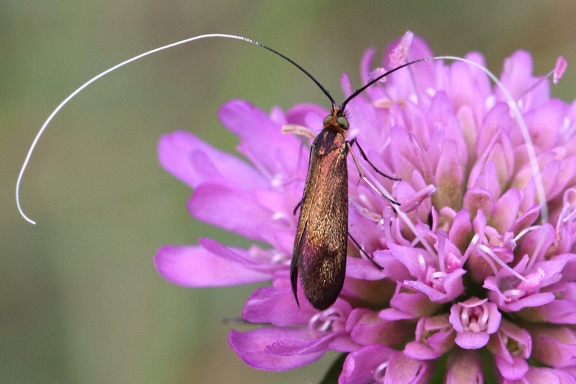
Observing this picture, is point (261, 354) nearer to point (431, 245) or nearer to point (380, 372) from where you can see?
point (380, 372)

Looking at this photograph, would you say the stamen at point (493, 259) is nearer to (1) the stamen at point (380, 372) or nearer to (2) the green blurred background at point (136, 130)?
→ (1) the stamen at point (380, 372)

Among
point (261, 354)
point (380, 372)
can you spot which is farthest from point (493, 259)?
point (261, 354)

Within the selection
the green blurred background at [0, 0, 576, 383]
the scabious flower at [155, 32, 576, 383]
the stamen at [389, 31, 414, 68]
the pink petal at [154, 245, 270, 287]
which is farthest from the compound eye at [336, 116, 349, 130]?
the green blurred background at [0, 0, 576, 383]

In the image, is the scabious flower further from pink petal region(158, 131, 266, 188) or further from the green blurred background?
the green blurred background

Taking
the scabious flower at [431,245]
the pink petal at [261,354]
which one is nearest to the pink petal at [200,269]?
the scabious flower at [431,245]

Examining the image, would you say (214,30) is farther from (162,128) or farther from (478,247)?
(478,247)

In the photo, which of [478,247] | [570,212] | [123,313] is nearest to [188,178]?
[478,247]

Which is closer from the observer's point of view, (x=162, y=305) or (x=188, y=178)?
(x=188, y=178)
